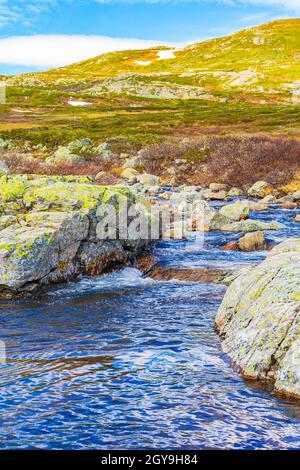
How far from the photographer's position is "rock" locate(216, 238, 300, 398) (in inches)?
331

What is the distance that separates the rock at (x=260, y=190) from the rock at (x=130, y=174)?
376 inches

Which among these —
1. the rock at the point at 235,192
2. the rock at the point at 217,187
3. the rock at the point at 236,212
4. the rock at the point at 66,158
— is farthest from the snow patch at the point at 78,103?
the rock at the point at 236,212

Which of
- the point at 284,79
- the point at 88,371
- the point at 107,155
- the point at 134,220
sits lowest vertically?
the point at 88,371

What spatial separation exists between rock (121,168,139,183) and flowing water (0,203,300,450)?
2772cm

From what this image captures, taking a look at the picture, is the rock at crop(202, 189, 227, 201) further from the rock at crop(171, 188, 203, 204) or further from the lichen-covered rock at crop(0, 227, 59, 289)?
the lichen-covered rock at crop(0, 227, 59, 289)

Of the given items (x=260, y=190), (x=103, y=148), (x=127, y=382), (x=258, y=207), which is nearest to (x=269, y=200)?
(x=260, y=190)

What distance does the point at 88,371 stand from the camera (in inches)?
374

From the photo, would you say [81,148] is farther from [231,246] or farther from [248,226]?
[231,246]

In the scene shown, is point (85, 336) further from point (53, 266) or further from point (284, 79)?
point (284, 79)

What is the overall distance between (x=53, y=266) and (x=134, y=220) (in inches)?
150

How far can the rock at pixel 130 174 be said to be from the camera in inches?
1665

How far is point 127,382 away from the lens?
29.6ft

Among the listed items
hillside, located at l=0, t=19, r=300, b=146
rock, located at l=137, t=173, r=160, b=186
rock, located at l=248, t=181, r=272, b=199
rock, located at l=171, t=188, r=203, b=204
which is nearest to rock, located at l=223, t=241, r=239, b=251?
rock, located at l=171, t=188, r=203, b=204
